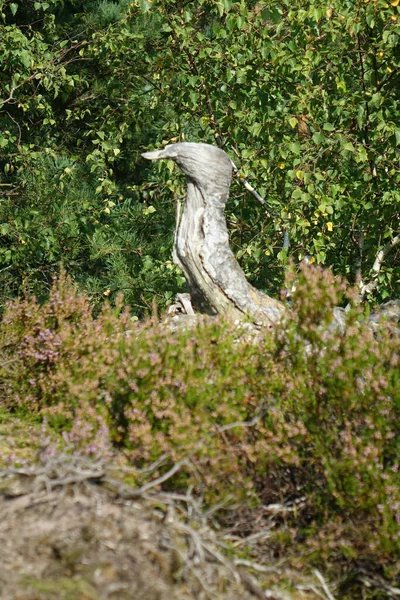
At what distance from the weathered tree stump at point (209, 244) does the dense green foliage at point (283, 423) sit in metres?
1.21

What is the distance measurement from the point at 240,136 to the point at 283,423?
12.5 ft

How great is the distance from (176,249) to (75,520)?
277cm

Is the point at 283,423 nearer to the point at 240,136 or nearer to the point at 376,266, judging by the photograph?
the point at 376,266

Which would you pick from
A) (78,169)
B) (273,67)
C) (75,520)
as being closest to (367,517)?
(75,520)

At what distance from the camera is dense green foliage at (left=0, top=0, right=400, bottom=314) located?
6.13m

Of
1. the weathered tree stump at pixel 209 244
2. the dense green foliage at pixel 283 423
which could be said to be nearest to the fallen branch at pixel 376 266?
the weathered tree stump at pixel 209 244

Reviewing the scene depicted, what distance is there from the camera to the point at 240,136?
6691 millimetres

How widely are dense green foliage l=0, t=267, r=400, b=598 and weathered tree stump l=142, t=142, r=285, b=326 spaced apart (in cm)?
121

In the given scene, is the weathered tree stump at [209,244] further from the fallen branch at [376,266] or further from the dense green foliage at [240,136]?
the fallen branch at [376,266]

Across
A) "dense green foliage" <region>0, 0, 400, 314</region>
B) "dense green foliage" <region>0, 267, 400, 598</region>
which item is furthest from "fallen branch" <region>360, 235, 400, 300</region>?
"dense green foliage" <region>0, 267, 400, 598</region>

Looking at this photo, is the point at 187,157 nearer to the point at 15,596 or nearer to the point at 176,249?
the point at 176,249

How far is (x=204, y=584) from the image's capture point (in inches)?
104

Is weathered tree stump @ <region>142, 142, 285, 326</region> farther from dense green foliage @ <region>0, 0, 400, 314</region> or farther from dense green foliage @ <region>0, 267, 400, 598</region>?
dense green foliage @ <region>0, 267, 400, 598</region>

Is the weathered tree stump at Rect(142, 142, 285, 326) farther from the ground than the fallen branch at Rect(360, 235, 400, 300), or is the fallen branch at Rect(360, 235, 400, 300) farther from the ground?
the weathered tree stump at Rect(142, 142, 285, 326)
